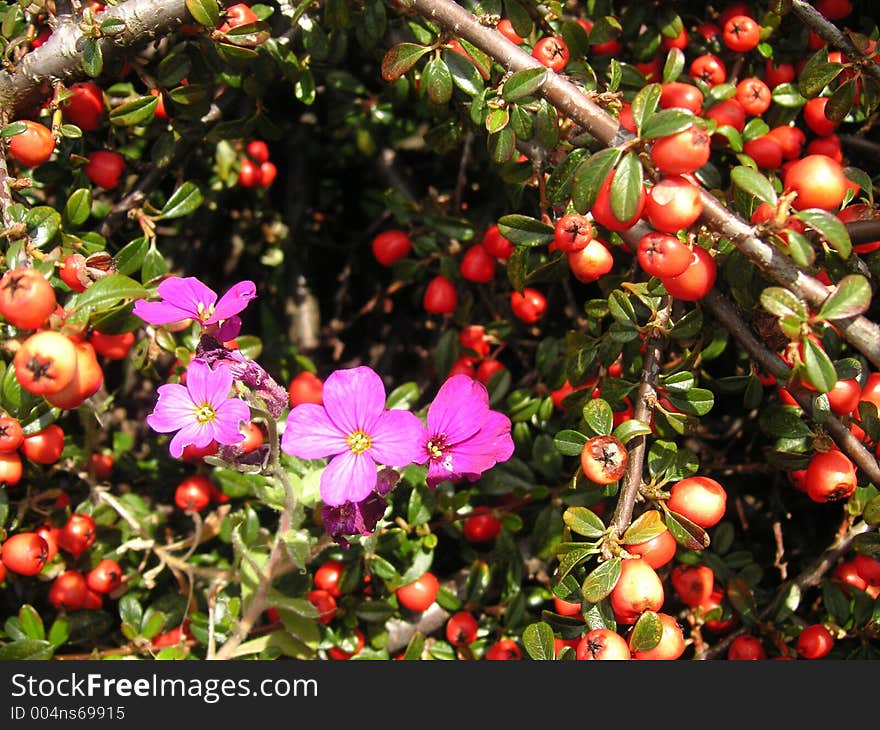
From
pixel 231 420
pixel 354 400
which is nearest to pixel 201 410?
pixel 231 420

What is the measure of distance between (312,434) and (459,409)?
0.33 metres

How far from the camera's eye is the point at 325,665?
7.25ft

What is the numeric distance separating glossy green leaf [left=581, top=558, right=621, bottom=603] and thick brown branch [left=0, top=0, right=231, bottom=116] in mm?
1703

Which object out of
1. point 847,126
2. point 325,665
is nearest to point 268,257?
point 325,665

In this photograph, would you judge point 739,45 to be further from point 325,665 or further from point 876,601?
point 325,665

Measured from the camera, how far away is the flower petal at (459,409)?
1.83 meters

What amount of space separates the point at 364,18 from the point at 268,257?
119cm

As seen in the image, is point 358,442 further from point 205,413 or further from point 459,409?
point 205,413

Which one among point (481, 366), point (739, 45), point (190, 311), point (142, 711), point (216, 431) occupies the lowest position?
point (142, 711)

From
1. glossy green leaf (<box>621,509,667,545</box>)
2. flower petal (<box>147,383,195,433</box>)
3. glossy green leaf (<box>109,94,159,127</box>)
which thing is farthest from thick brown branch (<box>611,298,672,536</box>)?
glossy green leaf (<box>109,94,159,127</box>)

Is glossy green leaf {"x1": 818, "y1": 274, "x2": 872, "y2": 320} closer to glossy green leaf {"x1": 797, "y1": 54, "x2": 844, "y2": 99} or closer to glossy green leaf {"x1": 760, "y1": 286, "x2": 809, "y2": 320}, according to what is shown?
glossy green leaf {"x1": 760, "y1": 286, "x2": 809, "y2": 320}

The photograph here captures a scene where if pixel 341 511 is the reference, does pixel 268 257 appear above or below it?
below

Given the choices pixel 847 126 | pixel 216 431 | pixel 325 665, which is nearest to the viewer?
pixel 216 431

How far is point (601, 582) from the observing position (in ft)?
5.58
